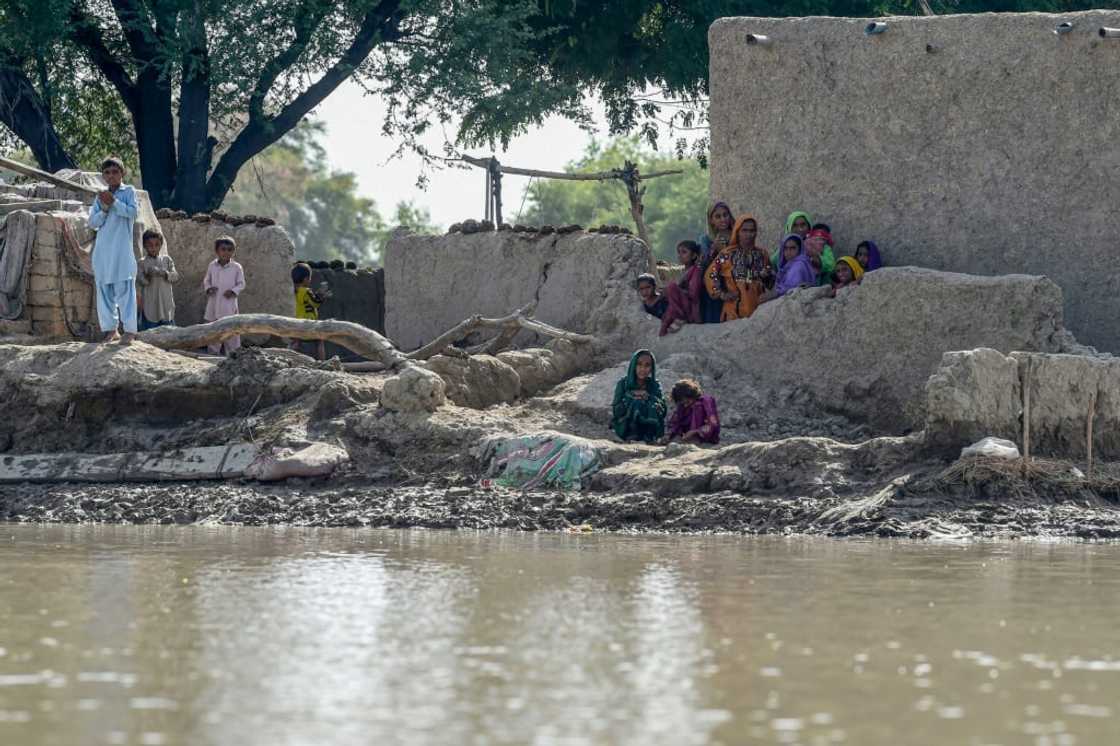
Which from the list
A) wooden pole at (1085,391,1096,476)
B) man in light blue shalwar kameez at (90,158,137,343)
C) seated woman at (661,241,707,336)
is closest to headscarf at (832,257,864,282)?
seated woman at (661,241,707,336)

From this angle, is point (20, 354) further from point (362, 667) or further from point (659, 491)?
point (362, 667)

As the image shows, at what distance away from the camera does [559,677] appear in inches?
200

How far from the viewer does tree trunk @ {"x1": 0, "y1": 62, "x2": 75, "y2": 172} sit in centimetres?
1948

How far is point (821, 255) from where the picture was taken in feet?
41.0

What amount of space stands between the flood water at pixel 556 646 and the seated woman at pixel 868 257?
409 centimetres

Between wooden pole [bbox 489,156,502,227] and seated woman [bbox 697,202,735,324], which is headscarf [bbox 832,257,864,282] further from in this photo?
wooden pole [bbox 489,156,502,227]

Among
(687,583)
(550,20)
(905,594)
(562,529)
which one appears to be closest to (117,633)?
(687,583)

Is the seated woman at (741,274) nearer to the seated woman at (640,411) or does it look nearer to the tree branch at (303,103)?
the seated woman at (640,411)

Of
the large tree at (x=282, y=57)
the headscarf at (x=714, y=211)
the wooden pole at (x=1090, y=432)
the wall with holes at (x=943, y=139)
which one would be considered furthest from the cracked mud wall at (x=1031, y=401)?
the large tree at (x=282, y=57)

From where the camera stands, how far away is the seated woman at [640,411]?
11.3 m

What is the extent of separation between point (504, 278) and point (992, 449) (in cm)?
510

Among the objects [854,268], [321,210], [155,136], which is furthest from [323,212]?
[854,268]

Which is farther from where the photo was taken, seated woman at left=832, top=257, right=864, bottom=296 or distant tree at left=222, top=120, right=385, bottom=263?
distant tree at left=222, top=120, right=385, bottom=263

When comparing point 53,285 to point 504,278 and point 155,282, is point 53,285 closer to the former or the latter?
point 155,282
